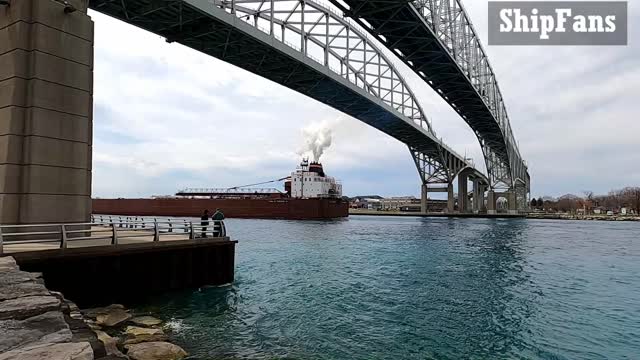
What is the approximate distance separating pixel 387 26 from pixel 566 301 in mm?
28506

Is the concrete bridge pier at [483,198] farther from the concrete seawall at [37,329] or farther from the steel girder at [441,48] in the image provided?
the concrete seawall at [37,329]

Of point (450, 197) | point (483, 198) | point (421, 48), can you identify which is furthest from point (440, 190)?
point (421, 48)

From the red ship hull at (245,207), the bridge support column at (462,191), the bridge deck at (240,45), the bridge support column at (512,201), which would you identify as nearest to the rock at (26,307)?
the bridge deck at (240,45)

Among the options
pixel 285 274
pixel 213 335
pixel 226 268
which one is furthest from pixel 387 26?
pixel 213 335

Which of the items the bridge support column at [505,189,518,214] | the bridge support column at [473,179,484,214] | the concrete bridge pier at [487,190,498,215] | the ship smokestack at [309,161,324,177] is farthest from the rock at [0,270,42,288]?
the bridge support column at [473,179,484,214]

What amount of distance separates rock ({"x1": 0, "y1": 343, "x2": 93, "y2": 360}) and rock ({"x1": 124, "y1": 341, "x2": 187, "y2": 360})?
406cm

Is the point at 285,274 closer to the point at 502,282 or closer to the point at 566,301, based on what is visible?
the point at 502,282

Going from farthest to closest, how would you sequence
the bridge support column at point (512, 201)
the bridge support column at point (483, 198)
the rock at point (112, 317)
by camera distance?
1. the bridge support column at point (483, 198)
2. the bridge support column at point (512, 201)
3. the rock at point (112, 317)

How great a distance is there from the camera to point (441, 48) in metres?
43.7

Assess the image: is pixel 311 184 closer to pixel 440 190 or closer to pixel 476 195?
pixel 440 190

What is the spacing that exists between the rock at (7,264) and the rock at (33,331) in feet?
12.5

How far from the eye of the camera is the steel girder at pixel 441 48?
35.8m

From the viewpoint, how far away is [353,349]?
983 cm

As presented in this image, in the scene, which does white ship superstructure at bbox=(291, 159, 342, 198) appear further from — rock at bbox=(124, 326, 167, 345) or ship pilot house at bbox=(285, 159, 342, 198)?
rock at bbox=(124, 326, 167, 345)
